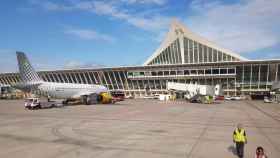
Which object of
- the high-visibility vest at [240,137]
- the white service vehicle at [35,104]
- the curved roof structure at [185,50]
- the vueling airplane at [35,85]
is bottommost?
the white service vehicle at [35,104]

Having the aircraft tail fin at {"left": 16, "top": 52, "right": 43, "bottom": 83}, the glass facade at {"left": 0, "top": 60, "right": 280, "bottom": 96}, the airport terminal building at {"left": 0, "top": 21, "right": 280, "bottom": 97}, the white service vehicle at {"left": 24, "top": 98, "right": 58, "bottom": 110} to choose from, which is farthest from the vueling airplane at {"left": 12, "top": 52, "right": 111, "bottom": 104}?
the airport terminal building at {"left": 0, "top": 21, "right": 280, "bottom": 97}

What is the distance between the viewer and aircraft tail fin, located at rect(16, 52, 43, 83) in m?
47.7

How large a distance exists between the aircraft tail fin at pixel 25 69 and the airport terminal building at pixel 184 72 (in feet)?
227

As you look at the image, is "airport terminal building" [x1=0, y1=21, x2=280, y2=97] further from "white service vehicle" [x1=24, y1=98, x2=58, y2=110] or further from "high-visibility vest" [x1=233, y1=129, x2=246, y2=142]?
"high-visibility vest" [x1=233, y1=129, x2=246, y2=142]

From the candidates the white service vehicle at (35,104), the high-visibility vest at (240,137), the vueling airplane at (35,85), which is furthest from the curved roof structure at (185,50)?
the high-visibility vest at (240,137)

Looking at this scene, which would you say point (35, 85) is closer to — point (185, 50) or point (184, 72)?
point (184, 72)

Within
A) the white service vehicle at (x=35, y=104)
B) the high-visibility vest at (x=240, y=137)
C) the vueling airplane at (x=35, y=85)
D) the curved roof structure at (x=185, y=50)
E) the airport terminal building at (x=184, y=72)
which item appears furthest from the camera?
the curved roof structure at (x=185, y=50)

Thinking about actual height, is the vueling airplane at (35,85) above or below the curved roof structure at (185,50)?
below

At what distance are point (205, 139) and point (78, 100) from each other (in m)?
41.5

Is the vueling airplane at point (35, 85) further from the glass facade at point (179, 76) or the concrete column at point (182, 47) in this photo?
the concrete column at point (182, 47)

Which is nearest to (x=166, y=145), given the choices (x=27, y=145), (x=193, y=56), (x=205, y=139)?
(x=205, y=139)

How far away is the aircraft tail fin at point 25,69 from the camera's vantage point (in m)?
47.7

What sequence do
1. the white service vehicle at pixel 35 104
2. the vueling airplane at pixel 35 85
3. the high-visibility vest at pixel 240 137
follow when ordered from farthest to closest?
the vueling airplane at pixel 35 85 < the white service vehicle at pixel 35 104 < the high-visibility vest at pixel 240 137

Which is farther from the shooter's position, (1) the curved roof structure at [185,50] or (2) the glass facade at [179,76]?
(1) the curved roof structure at [185,50]
